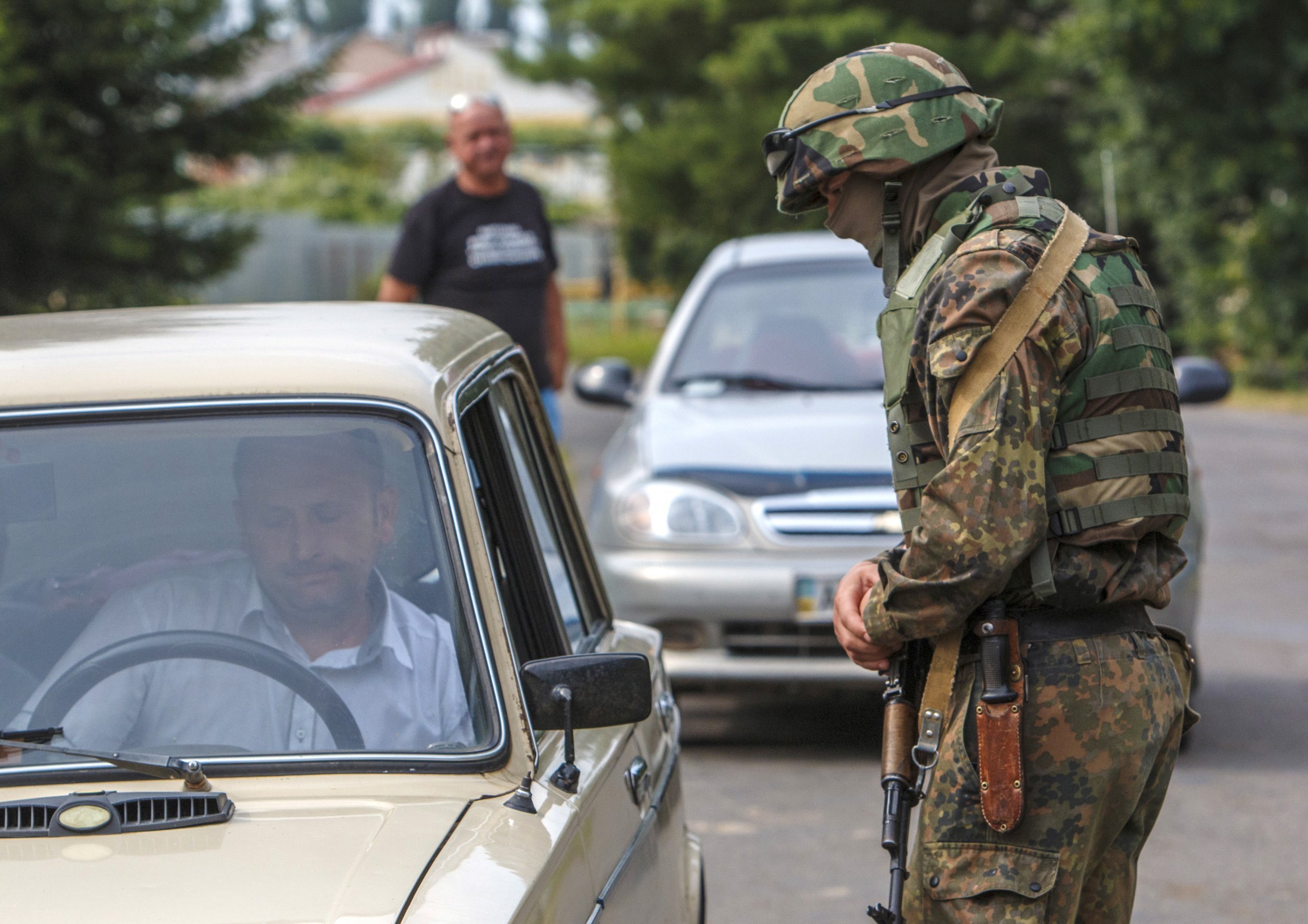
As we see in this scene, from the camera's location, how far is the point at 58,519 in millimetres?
2652

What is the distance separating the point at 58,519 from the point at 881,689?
13.6ft

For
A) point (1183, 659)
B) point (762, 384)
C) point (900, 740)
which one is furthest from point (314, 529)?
point (762, 384)

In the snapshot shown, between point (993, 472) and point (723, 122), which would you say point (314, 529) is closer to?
point (993, 472)

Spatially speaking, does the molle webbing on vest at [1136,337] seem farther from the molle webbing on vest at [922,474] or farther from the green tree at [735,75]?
the green tree at [735,75]

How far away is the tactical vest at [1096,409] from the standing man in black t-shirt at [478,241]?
4520 millimetres

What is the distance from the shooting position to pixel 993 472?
2.51 m

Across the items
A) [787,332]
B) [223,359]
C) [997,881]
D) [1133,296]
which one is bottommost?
[997,881]

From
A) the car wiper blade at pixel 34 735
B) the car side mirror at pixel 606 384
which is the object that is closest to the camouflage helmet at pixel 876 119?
the car wiper blade at pixel 34 735

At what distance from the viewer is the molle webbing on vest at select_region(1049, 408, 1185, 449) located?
8.58 ft

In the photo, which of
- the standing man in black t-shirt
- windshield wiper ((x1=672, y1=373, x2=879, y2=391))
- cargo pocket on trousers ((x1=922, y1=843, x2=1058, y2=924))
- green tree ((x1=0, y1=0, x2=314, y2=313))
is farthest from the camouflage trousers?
green tree ((x1=0, y1=0, x2=314, y2=313))

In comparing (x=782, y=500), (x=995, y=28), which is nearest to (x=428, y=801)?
(x=782, y=500)

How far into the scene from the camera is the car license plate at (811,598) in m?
6.00

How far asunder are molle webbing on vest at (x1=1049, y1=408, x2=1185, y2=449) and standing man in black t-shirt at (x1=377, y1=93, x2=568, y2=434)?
464 centimetres

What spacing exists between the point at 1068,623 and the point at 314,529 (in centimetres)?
114
